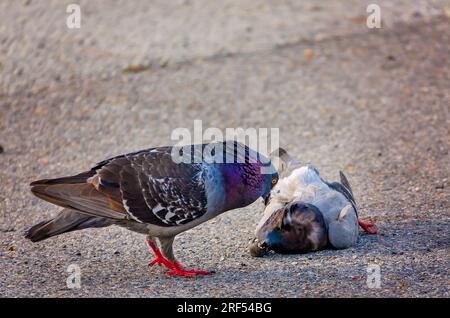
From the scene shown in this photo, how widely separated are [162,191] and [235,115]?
379 centimetres

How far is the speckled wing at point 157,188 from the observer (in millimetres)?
5797

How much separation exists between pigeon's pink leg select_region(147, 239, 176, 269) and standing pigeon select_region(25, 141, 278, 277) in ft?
0.04

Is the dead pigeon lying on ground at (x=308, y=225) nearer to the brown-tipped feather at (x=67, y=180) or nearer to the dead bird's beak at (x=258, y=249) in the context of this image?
the dead bird's beak at (x=258, y=249)

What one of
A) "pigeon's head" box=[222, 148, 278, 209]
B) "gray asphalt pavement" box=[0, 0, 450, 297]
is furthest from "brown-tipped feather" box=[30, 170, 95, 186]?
"pigeon's head" box=[222, 148, 278, 209]

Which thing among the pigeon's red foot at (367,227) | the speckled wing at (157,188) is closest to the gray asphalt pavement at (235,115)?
the pigeon's red foot at (367,227)

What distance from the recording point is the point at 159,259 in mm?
6086

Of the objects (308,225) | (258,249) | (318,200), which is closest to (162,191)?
(258,249)

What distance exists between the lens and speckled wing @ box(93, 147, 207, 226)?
580cm

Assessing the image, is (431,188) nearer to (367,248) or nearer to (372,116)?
(367,248)

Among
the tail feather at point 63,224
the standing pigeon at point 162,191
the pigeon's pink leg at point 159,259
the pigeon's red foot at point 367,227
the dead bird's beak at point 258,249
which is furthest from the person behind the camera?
the pigeon's red foot at point 367,227

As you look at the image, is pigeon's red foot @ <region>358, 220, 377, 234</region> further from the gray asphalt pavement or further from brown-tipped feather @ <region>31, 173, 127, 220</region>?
brown-tipped feather @ <region>31, 173, 127, 220</region>

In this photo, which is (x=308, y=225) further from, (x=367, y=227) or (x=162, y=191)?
(x=162, y=191)

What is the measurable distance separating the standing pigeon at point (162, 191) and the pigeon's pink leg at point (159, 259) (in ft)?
0.04
